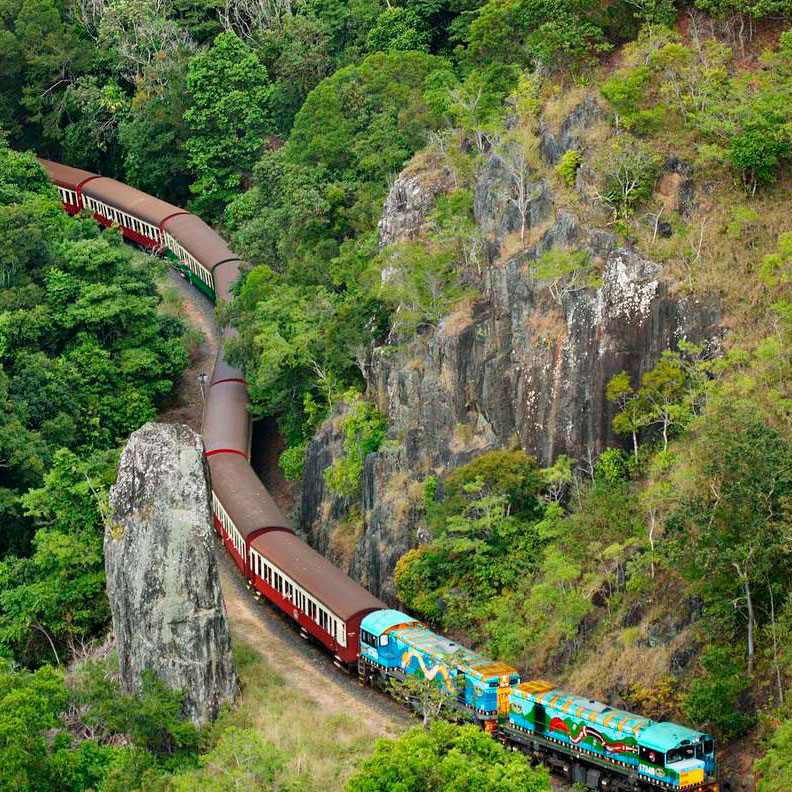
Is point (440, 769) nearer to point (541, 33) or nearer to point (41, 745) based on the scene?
point (41, 745)

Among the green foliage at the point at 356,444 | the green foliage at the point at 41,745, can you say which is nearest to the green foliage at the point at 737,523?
the green foliage at the point at 356,444

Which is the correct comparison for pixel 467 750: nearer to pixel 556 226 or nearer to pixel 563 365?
pixel 563 365

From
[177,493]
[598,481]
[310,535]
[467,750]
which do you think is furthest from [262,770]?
[310,535]

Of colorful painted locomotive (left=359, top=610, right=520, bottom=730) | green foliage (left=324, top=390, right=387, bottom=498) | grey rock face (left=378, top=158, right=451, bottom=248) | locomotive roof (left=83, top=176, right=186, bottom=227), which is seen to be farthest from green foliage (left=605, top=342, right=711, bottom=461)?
locomotive roof (left=83, top=176, right=186, bottom=227)

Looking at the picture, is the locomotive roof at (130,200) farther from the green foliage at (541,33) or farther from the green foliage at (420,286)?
the green foliage at (420,286)

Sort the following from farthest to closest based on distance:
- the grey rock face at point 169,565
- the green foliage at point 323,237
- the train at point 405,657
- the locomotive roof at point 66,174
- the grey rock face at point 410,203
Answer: the locomotive roof at point 66,174, the green foliage at point 323,237, the grey rock face at point 410,203, the grey rock face at point 169,565, the train at point 405,657

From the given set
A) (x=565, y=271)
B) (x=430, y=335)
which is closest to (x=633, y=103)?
(x=565, y=271)
